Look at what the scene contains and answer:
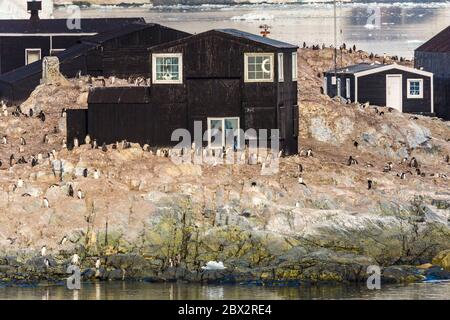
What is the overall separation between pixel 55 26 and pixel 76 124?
73.4ft

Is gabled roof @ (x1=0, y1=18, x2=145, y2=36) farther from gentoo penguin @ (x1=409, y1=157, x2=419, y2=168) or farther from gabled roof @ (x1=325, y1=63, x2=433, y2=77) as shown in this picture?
gentoo penguin @ (x1=409, y1=157, x2=419, y2=168)

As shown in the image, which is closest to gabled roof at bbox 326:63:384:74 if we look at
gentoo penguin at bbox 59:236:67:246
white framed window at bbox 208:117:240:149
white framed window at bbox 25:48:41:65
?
white framed window at bbox 25:48:41:65

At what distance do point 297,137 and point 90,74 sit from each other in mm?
11236

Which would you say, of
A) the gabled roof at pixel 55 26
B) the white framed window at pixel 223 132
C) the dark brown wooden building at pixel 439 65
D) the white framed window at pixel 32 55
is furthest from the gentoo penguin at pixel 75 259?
the white framed window at pixel 32 55

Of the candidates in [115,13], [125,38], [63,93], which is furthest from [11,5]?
[115,13]

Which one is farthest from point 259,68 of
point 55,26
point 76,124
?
point 55,26

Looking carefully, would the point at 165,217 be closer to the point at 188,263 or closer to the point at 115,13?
the point at 188,263

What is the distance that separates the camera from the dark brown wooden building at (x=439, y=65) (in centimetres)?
6738

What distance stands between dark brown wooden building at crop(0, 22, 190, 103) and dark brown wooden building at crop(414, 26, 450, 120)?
10084 millimetres

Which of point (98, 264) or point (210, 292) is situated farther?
point (98, 264)

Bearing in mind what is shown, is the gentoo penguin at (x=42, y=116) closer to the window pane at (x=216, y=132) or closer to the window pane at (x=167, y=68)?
the window pane at (x=167, y=68)

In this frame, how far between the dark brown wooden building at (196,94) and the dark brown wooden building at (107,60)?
9.74m

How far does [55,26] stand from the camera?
240 feet

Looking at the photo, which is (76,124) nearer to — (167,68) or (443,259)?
(167,68)
